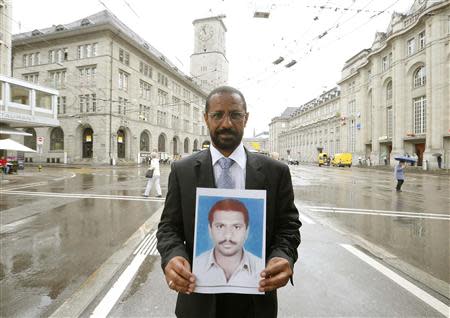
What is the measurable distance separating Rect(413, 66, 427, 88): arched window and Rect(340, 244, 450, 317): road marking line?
4532 centimetres

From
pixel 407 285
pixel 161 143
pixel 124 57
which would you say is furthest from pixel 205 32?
pixel 407 285

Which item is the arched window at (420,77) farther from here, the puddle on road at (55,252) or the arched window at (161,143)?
the arched window at (161,143)

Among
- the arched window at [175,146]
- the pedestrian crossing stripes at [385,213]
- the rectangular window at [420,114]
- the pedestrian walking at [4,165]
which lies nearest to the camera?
the pedestrian crossing stripes at [385,213]

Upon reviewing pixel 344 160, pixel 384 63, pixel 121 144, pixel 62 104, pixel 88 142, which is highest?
pixel 384 63

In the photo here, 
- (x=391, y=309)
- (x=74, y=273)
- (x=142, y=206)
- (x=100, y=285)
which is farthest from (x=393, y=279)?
(x=142, y=206)

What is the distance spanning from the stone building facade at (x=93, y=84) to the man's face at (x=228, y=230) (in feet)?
134

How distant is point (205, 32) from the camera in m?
84.1

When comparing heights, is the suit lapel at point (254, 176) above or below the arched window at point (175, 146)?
below

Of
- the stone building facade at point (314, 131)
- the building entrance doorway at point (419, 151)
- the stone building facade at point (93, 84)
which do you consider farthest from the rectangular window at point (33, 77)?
the stone building facade at point (314, 131)

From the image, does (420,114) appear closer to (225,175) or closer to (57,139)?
(225,175)

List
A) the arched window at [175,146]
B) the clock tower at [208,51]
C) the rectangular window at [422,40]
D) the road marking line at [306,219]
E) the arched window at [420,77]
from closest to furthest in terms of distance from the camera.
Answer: the road marking line at [306,219]
the rectangular window at [422,40]
the arched window at [420,77]
the arched window at [175,146]
the clock tower at [208,51]

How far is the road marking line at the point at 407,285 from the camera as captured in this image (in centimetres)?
322

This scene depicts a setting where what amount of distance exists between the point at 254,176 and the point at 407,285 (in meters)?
3.53

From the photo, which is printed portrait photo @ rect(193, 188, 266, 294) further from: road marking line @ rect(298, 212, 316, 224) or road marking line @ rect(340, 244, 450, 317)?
road marking line @ rect(298, 212, 316, 224)
